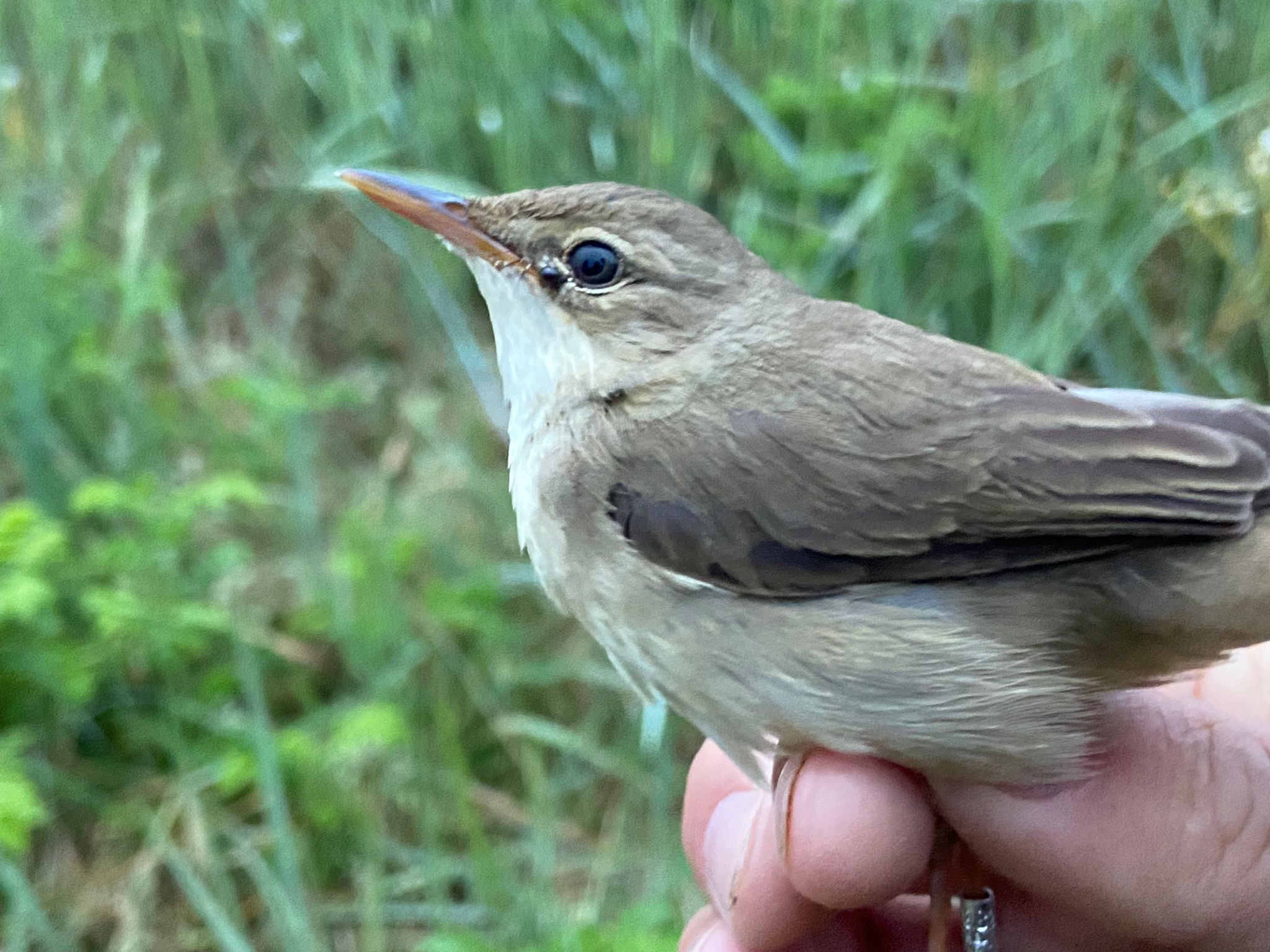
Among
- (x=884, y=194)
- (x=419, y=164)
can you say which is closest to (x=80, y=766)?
(x=419, y=164)

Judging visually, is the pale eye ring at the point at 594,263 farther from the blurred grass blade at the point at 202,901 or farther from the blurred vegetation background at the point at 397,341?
the blurred grass blade at the point at 202,901

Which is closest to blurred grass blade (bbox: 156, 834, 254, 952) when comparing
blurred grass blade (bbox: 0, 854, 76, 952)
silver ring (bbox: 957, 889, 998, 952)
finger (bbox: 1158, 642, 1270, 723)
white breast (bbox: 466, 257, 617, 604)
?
blurred grass blade (bbox: 0, 854, 76, 952)

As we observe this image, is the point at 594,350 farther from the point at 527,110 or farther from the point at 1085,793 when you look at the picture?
the point at 527,110

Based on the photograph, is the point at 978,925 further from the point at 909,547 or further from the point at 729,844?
the point at 909,547

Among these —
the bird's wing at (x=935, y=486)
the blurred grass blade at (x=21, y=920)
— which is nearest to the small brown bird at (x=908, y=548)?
the bird's wing at (x=935, y=486)

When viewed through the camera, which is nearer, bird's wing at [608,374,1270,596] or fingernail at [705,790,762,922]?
bird's wing at [608,374,1270,596]

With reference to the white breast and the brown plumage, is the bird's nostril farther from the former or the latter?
the brown plumage

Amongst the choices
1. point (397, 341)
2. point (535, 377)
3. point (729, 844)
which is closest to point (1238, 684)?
point (729, 844)
